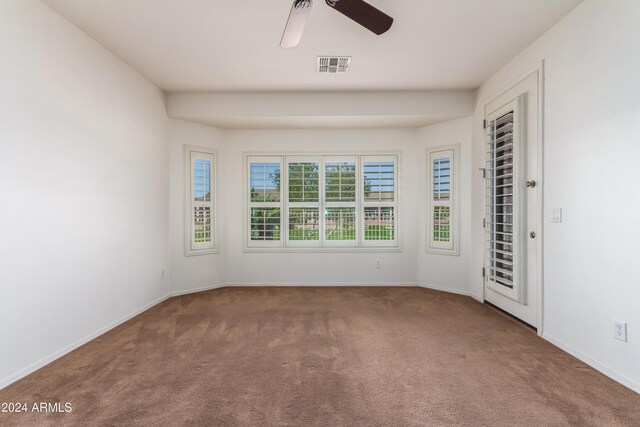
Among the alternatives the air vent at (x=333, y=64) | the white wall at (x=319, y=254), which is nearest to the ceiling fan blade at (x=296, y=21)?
the air vent at (x=333, y=64)

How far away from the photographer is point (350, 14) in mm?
2059

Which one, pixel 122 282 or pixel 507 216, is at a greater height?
pixel 507 216

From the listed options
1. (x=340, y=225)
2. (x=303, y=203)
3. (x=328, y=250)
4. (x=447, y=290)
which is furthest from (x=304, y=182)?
(x=447, y=290)

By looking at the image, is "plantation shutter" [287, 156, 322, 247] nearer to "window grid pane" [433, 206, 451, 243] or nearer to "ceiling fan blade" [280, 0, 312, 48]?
"window grid pane" [433, 206, 451, 243]

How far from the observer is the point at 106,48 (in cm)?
313

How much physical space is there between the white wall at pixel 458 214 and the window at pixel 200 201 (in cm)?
297

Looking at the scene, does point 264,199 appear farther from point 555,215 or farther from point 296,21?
point 555,215

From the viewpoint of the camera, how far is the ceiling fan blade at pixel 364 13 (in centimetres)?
195

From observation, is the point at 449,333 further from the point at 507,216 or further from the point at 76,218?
the point at 76,218

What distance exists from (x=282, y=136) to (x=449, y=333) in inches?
134

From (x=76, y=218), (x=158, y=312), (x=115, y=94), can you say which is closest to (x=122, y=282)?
(x=158, y=312)

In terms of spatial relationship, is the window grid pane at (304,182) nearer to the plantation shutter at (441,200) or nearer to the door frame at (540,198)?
the plantation shutter at (441,200)

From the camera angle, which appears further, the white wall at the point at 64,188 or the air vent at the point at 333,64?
the air vent at the point at 333,64

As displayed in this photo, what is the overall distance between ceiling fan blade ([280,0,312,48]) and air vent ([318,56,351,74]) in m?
1.08
